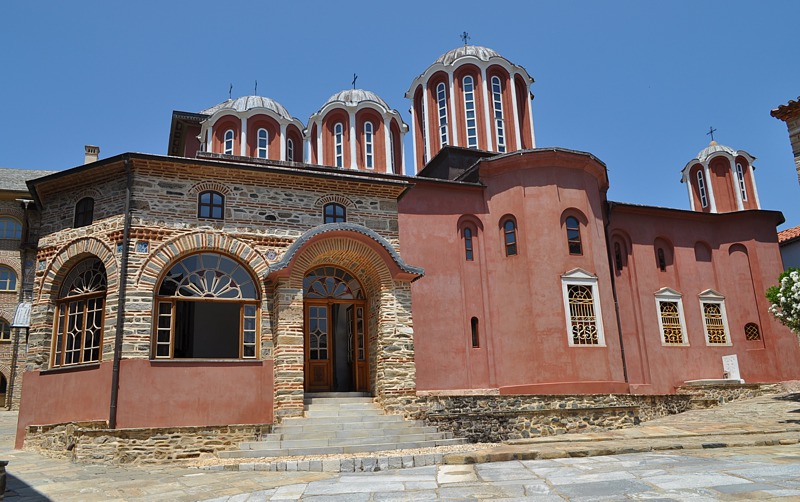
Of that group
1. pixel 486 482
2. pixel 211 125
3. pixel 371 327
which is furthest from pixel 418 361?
pixel 211 125

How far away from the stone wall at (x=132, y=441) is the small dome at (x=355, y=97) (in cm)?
1231

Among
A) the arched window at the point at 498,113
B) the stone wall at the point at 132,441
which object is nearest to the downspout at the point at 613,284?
the arched window at the point at 498,113

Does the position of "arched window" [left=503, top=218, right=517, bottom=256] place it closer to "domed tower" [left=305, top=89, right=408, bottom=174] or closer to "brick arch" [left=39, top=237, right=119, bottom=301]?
"domed tower" [left=305, top=89, right=408, bottom=174]

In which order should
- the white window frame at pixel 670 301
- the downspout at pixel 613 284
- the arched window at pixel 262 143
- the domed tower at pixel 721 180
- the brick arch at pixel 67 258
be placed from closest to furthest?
the brick arch at pixel 67 258 → the downspout at pixel 613 284 → the white window frame at pixel 670 301 → the arched window at pixel 262 143 → the domed tower at pixel 721 180

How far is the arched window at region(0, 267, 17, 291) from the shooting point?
→ 25359 millimetres

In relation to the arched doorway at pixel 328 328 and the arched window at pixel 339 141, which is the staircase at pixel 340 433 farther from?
the arched window at pixel 339 141

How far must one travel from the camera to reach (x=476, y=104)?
2097 centimetres

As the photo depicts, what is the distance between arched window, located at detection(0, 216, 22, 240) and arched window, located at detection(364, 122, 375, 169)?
1472 centimetres

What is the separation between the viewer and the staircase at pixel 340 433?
36.0ft

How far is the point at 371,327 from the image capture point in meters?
14.0

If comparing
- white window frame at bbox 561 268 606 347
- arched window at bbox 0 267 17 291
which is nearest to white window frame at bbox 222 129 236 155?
white window frame at bbox 561 268 606 347

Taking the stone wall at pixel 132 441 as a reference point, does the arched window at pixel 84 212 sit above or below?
above

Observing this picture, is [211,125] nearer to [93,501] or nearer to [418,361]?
[418,361]

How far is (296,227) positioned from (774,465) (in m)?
9.40
